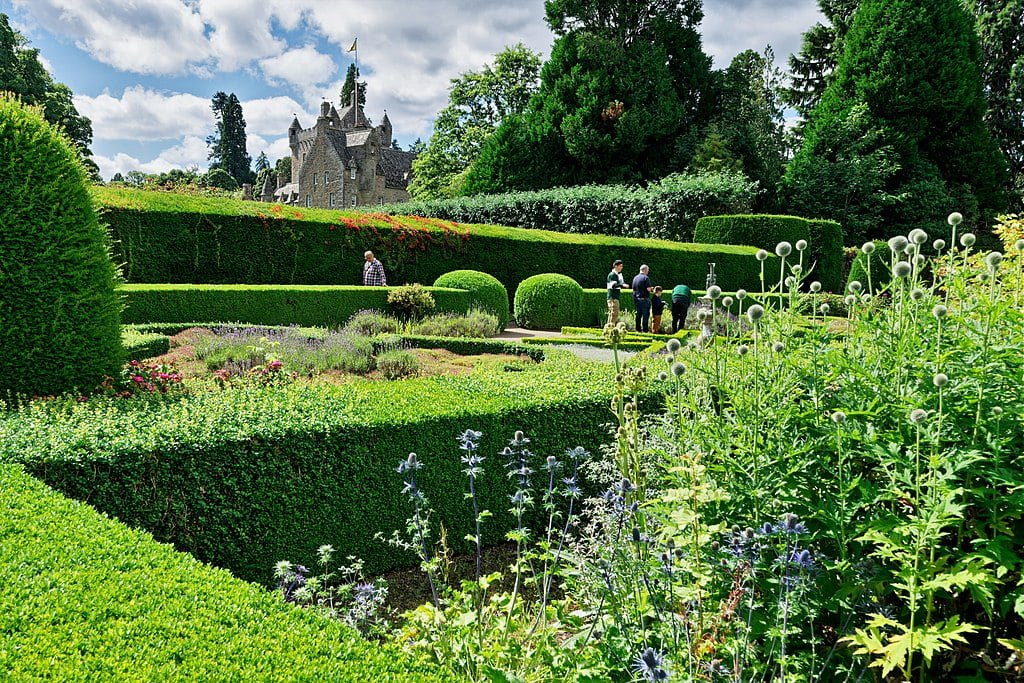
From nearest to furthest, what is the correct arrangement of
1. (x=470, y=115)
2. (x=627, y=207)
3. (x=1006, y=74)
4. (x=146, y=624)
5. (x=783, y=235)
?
(x=146, y=624), (x=783, y=235), (x=627, y=207), (x=1006, y=74), (x=470, y=115)

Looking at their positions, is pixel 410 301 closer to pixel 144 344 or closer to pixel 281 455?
pixel 144 344

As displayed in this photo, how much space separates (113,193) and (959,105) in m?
30.9

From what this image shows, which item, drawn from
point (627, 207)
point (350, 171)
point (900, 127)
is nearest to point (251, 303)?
point (627, 207)

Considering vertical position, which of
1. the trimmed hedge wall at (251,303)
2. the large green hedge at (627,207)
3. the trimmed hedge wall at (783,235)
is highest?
the large green hedge at (627,207)

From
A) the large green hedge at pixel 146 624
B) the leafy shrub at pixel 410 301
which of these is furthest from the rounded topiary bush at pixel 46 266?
the leafy shrub at pixel 410 301

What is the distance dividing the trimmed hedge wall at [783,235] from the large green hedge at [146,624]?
22.4 m

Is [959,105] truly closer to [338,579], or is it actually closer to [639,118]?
[639,118]

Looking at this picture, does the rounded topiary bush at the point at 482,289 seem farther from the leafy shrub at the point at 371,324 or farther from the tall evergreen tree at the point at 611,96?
the tall evergreen tree at the point at 611,96

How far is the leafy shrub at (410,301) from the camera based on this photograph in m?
13.3

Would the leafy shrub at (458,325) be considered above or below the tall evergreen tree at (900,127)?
below

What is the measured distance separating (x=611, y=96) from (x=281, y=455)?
28875 millimetres

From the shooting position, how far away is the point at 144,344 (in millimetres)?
7922

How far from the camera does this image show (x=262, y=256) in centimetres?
1473

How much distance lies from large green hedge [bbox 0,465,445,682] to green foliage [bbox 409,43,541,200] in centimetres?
3542
